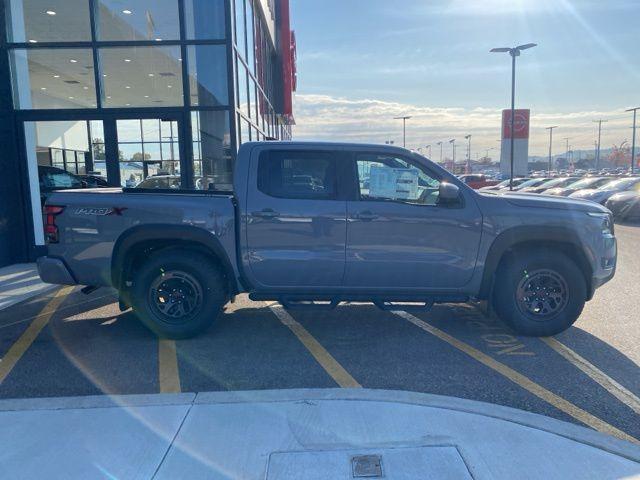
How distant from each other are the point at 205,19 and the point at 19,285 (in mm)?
5610

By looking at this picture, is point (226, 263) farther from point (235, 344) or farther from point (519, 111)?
point (519, 111)

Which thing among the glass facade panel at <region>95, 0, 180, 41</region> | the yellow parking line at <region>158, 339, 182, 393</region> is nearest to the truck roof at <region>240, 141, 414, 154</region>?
the yellow parking line at <region>158, 339, 182, 393</region>

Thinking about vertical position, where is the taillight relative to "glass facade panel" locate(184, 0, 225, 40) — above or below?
below

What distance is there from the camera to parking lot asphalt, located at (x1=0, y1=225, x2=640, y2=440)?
165 inches

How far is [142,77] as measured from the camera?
33.0 ft

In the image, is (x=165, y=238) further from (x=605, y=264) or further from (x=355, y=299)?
(x=605, y=264)

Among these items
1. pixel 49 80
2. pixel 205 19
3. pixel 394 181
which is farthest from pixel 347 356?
pixel 49 80

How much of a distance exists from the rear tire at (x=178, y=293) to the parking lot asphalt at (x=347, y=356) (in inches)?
7.9

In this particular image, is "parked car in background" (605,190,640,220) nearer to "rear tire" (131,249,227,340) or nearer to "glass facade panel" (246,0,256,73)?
"glass facade panel" (246,0,256,73)

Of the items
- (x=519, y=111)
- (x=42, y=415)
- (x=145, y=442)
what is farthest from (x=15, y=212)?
(x=519, y=111)

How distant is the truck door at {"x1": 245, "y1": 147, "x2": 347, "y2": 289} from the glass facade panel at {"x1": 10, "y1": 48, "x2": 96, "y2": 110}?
19.7ft

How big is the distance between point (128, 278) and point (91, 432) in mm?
2182

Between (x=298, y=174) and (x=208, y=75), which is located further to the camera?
(x=208, y=75)

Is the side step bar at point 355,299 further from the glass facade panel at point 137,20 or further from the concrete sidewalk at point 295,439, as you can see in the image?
the glass facade panel at point 137,20
